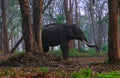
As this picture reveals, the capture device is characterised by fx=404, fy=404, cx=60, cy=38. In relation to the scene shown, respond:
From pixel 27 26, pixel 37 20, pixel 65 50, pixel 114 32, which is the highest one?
pixel 37 20

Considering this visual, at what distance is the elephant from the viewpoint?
23.1 meters

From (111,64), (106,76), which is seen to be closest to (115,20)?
(111,64)

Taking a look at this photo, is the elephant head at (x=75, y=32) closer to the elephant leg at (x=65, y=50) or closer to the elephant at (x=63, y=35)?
the elephant at (x=63, y=35)

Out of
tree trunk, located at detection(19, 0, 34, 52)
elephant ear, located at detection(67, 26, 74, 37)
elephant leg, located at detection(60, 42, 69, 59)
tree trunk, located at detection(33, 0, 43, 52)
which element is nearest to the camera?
tree trunk, located at detection(19, 0, 34, 52)

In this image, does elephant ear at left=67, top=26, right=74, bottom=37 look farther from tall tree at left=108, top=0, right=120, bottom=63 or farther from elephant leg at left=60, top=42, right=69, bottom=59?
tall tree at left=108, top=0, right=120, bottom=63

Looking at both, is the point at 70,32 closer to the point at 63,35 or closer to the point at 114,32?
the point at 63,35

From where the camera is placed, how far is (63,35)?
76.9 ft

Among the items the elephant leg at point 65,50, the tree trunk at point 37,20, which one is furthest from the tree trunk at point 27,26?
the elephant leg at point 65,50

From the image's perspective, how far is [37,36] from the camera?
18.6m

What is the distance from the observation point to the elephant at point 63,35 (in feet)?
75.7

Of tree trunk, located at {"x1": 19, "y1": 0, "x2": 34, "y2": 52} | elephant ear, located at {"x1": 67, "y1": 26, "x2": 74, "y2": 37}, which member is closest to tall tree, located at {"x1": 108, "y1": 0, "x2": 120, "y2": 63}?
tree trunk, located at {"x1": 19, "y1": 0, "x2": 34, "y2": 52}

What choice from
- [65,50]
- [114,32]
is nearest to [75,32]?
[65,50]

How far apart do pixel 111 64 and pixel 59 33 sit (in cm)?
950

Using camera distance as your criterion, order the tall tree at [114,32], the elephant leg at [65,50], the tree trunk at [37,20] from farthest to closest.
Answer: the elephant leg at [65,50], the tree trunk at [37,20], the tall tree at [114,32]
